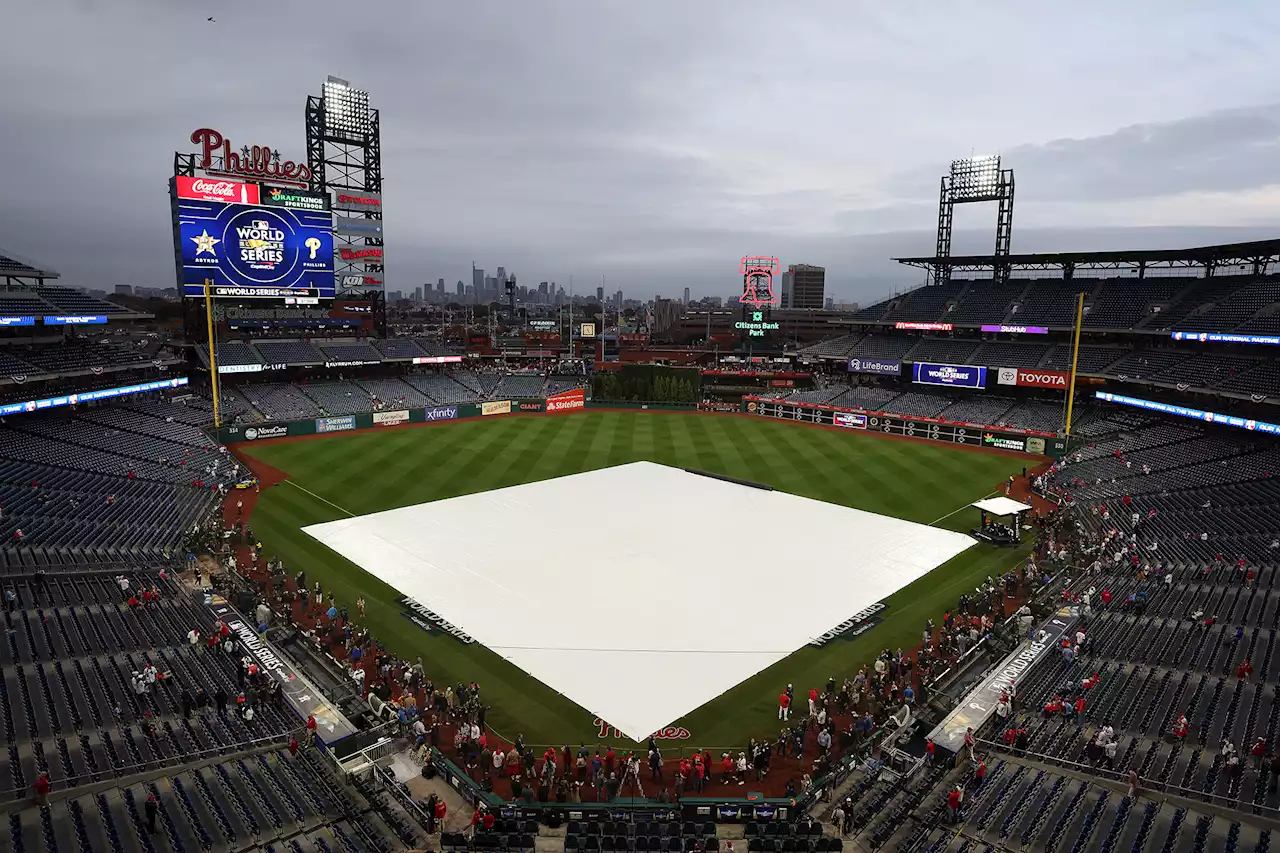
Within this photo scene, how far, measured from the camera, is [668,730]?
1708 centimetres

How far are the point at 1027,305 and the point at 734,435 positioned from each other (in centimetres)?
2629

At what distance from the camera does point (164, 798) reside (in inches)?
497

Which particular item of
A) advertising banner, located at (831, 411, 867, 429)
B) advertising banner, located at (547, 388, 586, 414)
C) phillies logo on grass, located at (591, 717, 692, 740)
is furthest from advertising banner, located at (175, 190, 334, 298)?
phillies logo on grass, located at (591, 717, 692, 740)

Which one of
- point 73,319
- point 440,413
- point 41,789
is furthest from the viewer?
point 440,413

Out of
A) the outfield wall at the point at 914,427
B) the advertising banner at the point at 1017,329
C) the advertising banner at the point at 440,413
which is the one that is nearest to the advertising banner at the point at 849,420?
the outfield wall at the point at 914,427

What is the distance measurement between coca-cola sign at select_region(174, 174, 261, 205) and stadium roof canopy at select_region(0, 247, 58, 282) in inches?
373

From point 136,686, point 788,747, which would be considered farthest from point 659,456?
point 136,686

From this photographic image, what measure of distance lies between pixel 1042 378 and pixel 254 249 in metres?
58.0

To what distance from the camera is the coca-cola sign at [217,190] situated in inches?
1809


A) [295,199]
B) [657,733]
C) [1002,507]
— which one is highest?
[295,199]

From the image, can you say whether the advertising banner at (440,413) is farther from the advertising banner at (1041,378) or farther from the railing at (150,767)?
the advertising banner at (1041,378)

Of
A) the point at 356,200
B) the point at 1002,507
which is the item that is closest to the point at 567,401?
the point at 356,200

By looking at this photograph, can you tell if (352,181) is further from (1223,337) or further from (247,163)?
(1223,337)

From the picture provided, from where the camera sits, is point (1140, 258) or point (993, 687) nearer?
point (993, 687)
